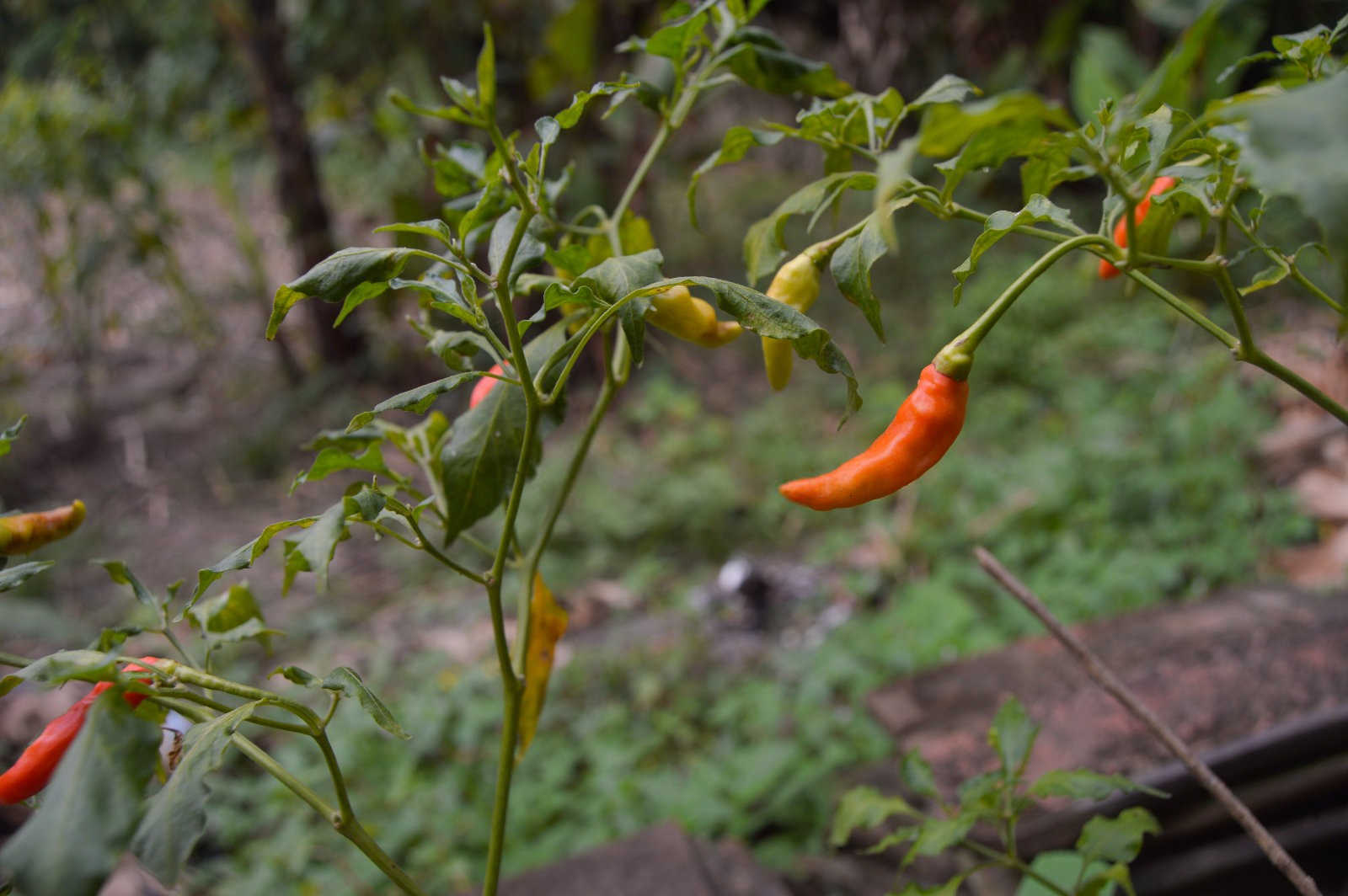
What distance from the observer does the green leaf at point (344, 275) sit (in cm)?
43

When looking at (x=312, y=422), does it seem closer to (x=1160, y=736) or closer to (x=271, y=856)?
(x=271, y=856)

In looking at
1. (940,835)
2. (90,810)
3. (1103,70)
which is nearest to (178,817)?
(90,810)

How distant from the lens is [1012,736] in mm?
708

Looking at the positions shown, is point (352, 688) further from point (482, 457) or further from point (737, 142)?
point (737, 142)

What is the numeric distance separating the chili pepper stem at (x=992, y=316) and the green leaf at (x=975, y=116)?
0.10 meters

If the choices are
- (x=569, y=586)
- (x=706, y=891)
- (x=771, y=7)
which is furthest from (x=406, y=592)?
(x=771, y=7)

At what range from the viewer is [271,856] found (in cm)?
149

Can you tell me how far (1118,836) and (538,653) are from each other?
419mm

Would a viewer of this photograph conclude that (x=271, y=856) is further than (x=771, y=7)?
No

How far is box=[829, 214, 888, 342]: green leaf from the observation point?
1.59ft

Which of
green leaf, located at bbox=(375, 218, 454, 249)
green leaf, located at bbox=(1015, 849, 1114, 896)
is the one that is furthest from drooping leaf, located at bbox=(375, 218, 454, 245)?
green leaf, located at bbox=(1015, 849, 1114, 896)

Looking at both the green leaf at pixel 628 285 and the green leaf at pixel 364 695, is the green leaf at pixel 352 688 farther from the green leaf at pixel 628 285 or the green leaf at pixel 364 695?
the green leaf at pixel 628 285

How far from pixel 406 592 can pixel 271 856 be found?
44.2 inches

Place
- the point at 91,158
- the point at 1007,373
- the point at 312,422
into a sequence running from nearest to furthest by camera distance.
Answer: the point at 1007,373
the point at 91,158
the point at 312,422
